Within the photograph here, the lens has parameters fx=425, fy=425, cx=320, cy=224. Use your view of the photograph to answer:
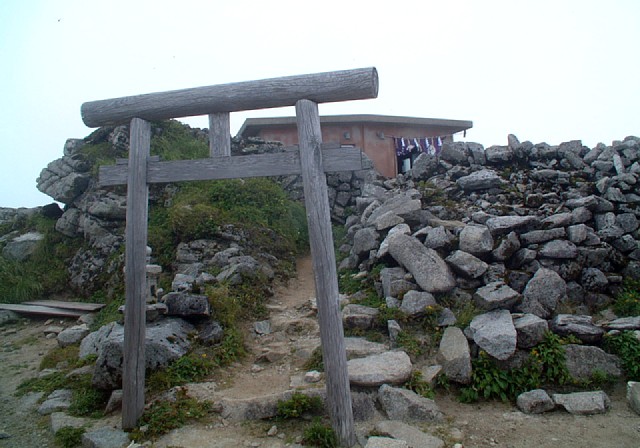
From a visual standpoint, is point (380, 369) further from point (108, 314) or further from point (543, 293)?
point (108, 314)

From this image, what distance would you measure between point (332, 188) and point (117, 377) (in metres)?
10.9

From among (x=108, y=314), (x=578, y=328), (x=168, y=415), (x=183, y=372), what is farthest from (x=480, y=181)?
(x=108, y=314)

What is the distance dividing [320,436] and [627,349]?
14.3 ft

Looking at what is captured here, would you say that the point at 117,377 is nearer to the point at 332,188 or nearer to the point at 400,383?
the point at 400,383

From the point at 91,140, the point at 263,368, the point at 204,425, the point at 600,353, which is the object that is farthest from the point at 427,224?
the point at 91,140

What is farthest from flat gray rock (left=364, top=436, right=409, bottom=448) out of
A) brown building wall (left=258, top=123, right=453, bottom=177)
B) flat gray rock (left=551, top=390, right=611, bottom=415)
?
brown building wall (left=258, top=123, right=453, bottom=177)

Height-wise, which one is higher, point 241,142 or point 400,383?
point 241,142

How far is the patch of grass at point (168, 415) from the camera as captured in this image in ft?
15.6

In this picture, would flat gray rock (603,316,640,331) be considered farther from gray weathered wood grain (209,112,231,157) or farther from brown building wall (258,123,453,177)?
brown building wall (258,123,453,177)

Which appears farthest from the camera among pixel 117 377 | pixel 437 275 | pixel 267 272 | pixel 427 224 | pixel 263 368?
pixel 267 272

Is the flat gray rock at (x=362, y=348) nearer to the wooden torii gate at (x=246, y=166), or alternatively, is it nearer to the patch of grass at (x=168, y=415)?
the wooden torii gate at (x=246, y=166)

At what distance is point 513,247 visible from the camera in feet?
24.6

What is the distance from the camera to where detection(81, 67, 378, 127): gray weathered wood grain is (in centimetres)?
443

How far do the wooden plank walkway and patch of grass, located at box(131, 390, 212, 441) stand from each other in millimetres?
5514
